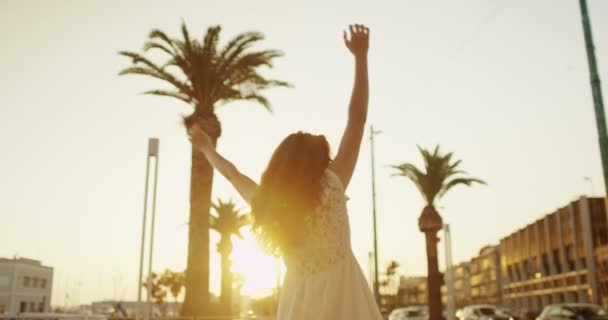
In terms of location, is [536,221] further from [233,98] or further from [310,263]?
[310,263]

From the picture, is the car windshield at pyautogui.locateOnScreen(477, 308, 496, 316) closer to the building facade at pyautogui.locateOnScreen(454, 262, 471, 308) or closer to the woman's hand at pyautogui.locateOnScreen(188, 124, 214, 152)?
the woman's hand at pyautogui.locateOnScreen(188, 124, 214, 152)

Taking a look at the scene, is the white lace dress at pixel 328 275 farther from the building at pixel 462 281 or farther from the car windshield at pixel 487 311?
the building at pixel 462 281

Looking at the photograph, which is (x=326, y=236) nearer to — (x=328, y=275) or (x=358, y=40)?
(x=328, y=275)

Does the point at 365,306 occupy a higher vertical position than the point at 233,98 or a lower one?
lower

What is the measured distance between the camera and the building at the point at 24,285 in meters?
94.1

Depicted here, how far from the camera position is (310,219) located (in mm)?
2414

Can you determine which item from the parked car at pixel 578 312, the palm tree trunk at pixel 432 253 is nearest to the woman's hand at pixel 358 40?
the parked car at pixel 578 312

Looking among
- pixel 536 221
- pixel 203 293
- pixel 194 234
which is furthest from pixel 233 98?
pixel 536 221

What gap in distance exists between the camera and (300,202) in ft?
7.89

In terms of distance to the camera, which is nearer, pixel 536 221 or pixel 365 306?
pixel 365 306

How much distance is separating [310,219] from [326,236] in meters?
0.09

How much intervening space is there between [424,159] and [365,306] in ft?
105

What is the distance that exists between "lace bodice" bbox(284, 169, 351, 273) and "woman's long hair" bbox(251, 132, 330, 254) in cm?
3

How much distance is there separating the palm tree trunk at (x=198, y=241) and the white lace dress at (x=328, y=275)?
21.3 meters
